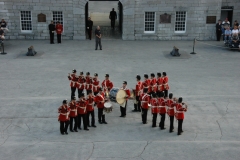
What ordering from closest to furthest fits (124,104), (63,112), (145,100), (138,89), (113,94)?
(63,112) → (145,100) → (124,104) → (113,94) → (138,89)

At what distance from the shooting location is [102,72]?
21.3 meters

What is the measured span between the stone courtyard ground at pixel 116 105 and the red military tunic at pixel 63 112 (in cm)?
70

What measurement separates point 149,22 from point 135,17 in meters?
1.27

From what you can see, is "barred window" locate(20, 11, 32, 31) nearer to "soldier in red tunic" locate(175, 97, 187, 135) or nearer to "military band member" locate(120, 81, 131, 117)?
"military band member" locate(120, 81, 131, 117)

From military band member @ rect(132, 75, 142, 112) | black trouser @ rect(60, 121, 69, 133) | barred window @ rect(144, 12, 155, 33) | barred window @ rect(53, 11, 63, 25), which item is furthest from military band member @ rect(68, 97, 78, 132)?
barred window @ rect(144, 12, 155, 33)

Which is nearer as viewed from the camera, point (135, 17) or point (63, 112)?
point (63, 112)

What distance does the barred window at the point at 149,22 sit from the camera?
98.4 feet

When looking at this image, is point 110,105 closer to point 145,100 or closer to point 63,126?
point 145,100

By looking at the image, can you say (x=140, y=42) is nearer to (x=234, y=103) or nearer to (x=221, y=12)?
(x=221, y=12)

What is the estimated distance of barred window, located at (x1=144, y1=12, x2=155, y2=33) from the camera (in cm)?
2998

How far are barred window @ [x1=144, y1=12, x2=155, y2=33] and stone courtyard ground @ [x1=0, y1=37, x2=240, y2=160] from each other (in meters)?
2.17

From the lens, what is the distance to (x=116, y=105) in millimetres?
16672

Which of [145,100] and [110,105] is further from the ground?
[145,100]

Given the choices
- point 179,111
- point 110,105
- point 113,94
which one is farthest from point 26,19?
point 179,111
